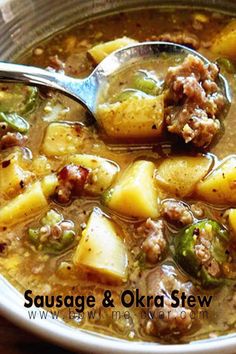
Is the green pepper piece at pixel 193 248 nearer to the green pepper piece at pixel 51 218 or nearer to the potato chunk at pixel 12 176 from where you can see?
the green pepper piece at pixel 51 218

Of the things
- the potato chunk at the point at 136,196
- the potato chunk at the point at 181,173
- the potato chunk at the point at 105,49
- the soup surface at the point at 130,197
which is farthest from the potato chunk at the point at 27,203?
the potato chunk at the point at 105,49

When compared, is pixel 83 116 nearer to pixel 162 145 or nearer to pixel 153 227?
pixel 162 145

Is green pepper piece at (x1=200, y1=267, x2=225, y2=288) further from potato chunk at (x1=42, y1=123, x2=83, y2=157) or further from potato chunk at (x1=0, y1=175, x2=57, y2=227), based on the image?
potato chunk at (x1=42, y1=123, x2=83, y2=157)

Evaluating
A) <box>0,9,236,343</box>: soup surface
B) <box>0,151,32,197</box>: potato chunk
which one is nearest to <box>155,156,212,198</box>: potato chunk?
<box>0,9,236,343</box>: soup surface

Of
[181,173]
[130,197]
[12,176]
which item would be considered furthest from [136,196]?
[12,176]

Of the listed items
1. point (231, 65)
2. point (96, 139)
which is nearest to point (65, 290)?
point (96, 139)

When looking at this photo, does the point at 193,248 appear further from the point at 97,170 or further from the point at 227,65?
the point at 227,65

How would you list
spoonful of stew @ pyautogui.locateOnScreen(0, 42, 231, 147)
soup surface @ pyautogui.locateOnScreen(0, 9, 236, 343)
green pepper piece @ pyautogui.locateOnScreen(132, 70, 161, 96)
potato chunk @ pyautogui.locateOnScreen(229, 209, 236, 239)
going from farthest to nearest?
green pepper piece @ pyautogui.locateOnScreen(132, 70, 161, 96) < spoonful of stew @ pyautogui.locateOnScreen(0, 42, 231, 147) < potato chunk @ pyautogui.locateOnScreen(229, 209, 236, 239) < soup surface @ pyautogui.locateOnScreen(0, 9, 236, 343)
